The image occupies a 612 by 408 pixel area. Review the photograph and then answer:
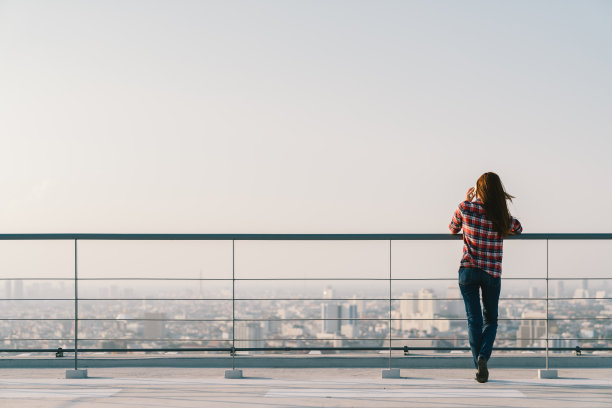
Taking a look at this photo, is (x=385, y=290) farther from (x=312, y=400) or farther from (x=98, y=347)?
(x=98, y=347)

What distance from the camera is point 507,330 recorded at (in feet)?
15.6

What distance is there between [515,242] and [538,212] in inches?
695

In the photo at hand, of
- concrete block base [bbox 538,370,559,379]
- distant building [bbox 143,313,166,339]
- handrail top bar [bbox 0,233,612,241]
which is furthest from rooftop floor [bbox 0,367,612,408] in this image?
handrail top bar [bbox 0,233,612,241]

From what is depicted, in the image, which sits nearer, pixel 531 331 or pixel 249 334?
pixel 249 334

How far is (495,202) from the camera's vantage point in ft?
12.9

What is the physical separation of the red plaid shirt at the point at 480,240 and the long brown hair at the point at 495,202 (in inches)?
1.3

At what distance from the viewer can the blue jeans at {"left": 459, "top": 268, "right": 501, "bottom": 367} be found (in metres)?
3.96

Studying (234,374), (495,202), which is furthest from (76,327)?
(495,202)

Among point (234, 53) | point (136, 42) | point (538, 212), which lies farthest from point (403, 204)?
point (136, 42)

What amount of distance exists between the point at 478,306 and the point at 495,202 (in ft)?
1.91

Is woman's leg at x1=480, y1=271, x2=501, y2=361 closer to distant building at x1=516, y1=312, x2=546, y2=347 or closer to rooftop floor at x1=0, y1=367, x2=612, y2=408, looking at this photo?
rooftop floor at x1=0, y1=367, x2=612, y2=408

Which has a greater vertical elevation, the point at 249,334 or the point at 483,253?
the point at 483,253

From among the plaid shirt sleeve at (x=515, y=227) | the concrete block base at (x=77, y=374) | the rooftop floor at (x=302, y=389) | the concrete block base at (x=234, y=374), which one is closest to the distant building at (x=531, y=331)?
the rooftop floor at (x=302, y=389)

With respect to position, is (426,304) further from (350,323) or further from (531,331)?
(531,331)
